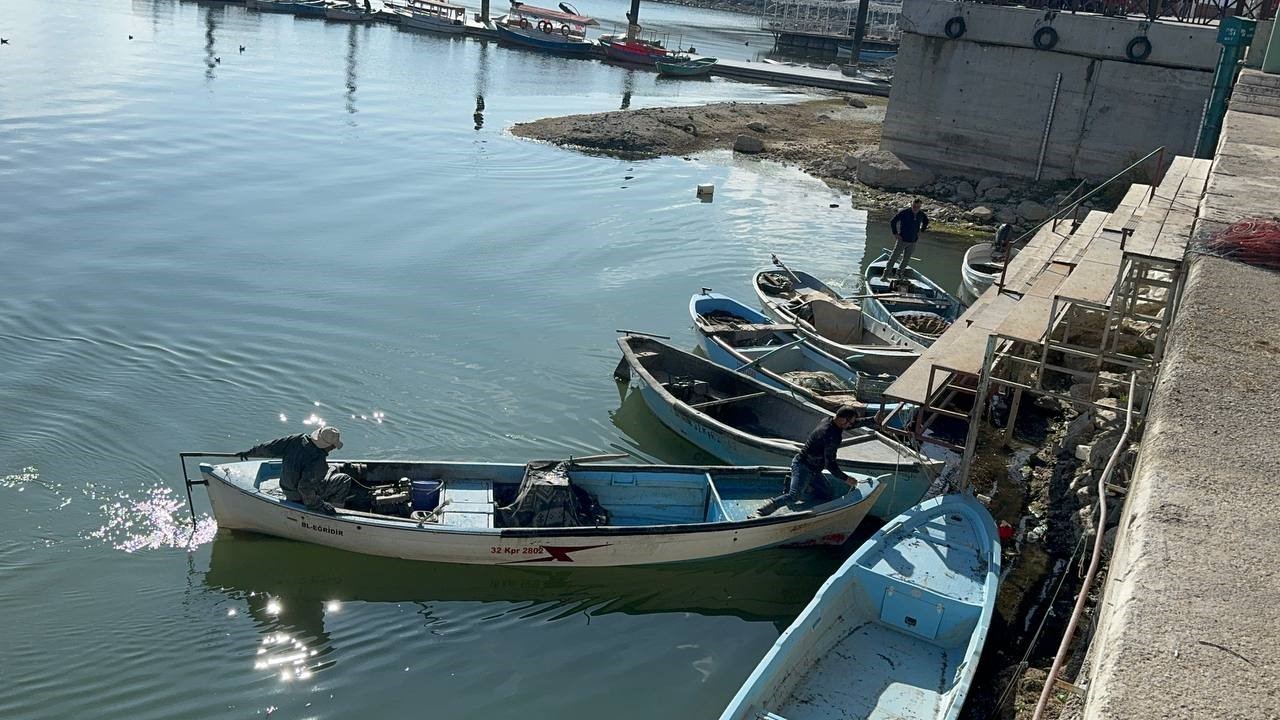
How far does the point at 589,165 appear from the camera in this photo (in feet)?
115

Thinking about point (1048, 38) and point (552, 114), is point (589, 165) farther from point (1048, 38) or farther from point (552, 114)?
point (1048, 38)

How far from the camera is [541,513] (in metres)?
12.2

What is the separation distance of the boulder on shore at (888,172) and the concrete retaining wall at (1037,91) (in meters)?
0.59

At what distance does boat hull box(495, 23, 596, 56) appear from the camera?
6556 cm

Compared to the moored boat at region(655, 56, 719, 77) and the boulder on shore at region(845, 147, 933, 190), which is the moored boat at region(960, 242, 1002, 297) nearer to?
the boulder on shore at region(845, 147, 933, 190)

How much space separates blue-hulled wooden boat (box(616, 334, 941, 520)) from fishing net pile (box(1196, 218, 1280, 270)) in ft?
13.7

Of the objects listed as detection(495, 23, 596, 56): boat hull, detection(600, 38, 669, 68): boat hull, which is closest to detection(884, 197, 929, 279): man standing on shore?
detection(600, 38, 669, 68): boat hull

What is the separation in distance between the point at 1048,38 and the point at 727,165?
11635 mm

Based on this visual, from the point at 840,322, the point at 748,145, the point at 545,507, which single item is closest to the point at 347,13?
the point at 748,145

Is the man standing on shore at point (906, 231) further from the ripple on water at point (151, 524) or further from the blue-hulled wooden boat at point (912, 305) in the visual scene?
the ripple on water at point (151, 524)

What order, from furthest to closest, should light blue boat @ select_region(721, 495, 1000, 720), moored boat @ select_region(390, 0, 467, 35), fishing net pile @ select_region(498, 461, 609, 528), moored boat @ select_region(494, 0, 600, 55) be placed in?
1. moored boat @ select_region(390, 0, 467, 35)
2. moored boat @ select_region(494, 0, 600, 55)
3. fishing net pile @ select_region(498, 461, 609, 528)
4. light blue boat @ select_region(721, 495, 1000, 720)

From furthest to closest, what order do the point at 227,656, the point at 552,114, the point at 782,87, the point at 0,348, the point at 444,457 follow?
the point at 782,87, the point at 552,114, the point at 0,348, the point at 444,457, the point at 227,656

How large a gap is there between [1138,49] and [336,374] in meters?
24.8

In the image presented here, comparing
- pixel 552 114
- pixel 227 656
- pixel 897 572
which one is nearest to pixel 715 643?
pixel 897 572
